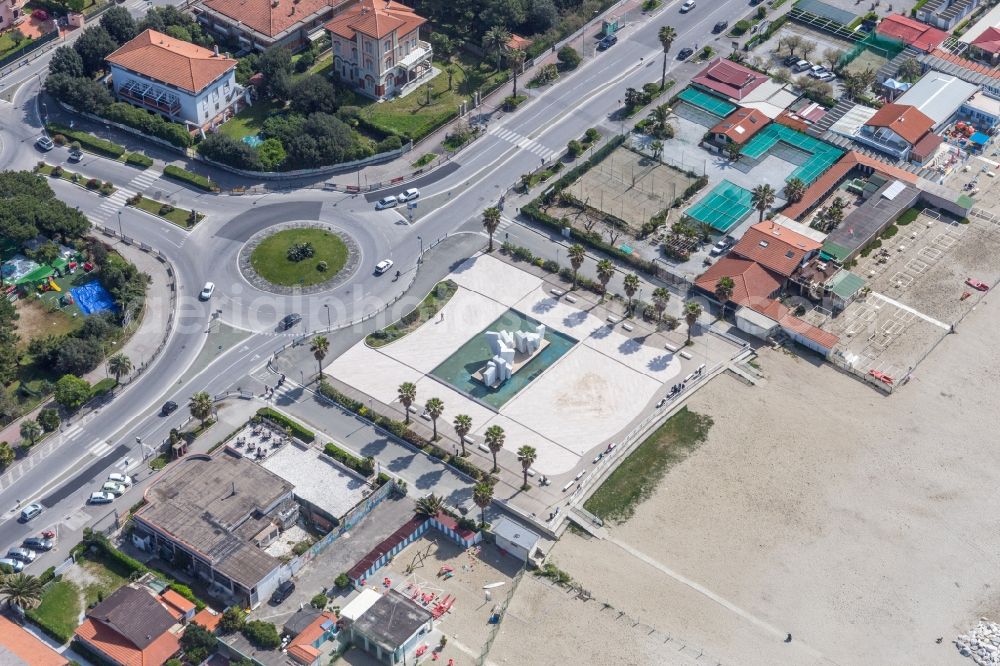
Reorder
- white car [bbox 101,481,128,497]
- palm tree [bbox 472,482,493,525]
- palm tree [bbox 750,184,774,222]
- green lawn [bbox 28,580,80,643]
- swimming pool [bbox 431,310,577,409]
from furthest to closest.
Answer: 1. palm tree [bbox 750,184,774,222]
2. swimming pool [bbox 431,310,577,409]
3. white car [bbox 101,481,128,497]
4. palm tree [bbox 472,482,493,525]
5. green lawn [bbox 28,580,80,643]

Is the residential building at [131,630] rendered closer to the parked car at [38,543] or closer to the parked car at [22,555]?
the parked car at [22,555]

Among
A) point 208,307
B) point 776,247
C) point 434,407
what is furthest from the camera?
point 776,247

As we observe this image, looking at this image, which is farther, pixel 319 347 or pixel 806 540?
pixel 319 347

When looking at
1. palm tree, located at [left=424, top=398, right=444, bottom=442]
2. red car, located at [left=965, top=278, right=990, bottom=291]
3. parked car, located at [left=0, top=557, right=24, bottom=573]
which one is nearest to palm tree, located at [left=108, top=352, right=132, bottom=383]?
parked car, located at [left=0, top=557, right=24, bottom=573]

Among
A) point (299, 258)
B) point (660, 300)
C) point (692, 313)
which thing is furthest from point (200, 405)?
point (692, 313)

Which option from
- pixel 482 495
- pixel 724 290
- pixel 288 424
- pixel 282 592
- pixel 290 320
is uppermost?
pixel 724 290

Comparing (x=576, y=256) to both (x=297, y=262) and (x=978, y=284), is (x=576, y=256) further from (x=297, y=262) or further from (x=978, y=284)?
(x=978, y=284)

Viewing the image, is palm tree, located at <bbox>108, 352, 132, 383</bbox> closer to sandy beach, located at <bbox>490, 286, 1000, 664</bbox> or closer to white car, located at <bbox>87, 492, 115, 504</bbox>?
white car, located at <bbox>87, 492, 115, 504</bbox>

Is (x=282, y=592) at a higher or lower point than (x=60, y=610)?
lower
